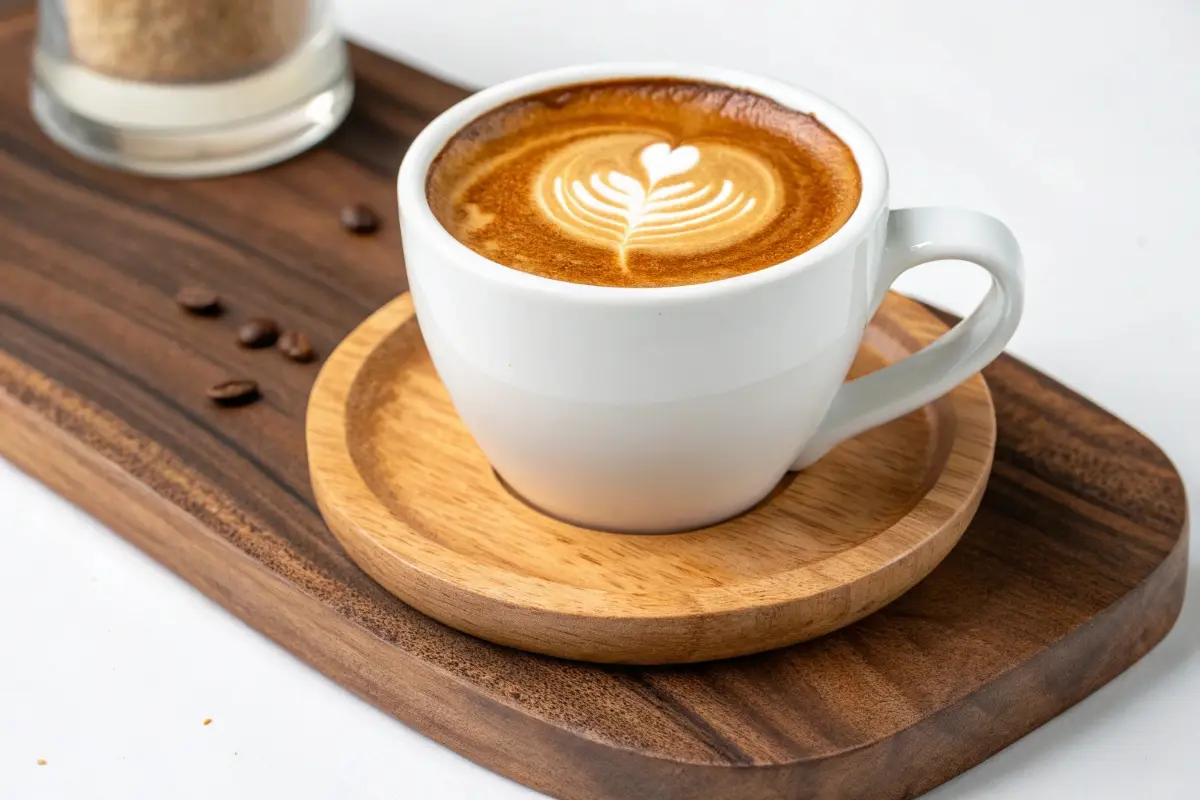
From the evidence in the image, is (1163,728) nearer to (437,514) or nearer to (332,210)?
(437,514)

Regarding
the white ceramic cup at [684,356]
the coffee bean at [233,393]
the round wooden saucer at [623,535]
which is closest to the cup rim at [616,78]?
the white ceramic cup at [684,356]

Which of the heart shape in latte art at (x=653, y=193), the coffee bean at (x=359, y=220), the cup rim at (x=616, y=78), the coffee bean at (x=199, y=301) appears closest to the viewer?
the cup rim at (x=616, y=78)

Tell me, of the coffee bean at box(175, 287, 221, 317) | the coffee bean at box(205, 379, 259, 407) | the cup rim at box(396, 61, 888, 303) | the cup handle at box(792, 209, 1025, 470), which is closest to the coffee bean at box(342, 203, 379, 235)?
the coffee bean at box(175, 287, 221, 317)

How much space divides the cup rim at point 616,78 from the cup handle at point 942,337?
0.14 ft

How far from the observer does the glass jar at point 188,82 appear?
65.2 inches

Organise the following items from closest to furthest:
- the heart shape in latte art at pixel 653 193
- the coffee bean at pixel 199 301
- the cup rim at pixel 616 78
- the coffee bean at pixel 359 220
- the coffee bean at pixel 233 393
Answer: the cup rim at pixel 616 78 < the heart shape in latte art at pixel 653 193 < the coffee bean at pixel 233 393 < the coffee bean at pixel 199 301 < the coffee bean at pixel 359 220

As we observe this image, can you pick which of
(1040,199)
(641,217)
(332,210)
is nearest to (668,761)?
(641,217)

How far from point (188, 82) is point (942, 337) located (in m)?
0.95

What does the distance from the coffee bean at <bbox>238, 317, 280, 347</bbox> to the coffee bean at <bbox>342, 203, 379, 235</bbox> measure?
0.68 feet

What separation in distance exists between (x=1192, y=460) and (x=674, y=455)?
2.00ft

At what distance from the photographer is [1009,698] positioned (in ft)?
3.43

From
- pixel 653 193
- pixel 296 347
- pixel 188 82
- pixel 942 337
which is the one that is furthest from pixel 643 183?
pixel 188 82

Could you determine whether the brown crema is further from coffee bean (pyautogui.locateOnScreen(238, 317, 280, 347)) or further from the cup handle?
coffee bean (pyautogui.locateOnScreen(238, 317, 280, 347))

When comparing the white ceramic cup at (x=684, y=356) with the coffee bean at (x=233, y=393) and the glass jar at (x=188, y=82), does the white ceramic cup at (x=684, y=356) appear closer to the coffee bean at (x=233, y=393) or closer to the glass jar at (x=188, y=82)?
the coffee bean at (x=233, y=393)
